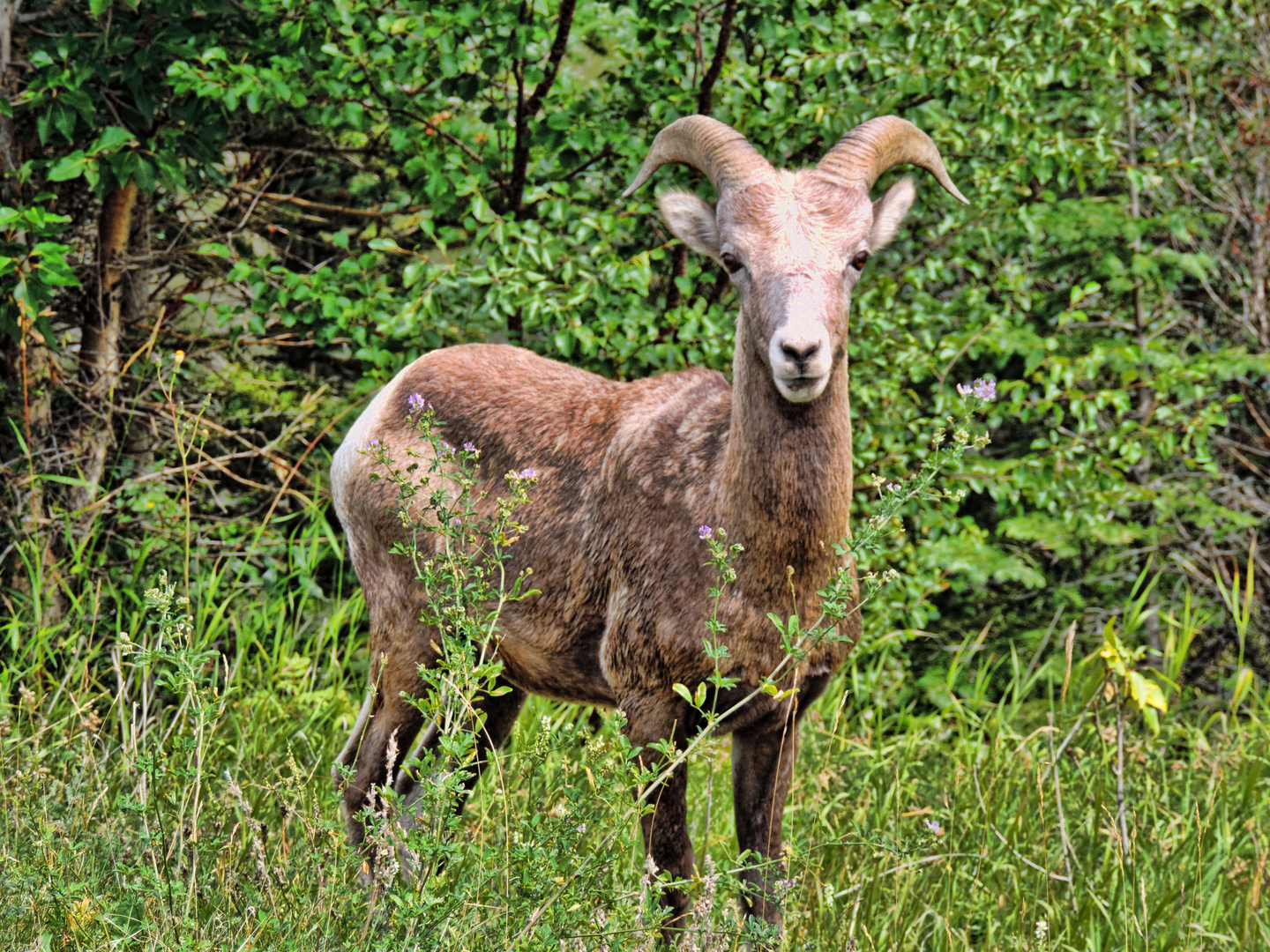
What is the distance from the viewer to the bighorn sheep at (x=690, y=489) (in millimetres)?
3309

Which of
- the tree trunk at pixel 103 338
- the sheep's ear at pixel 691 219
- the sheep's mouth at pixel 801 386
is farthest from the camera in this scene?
the tree trunk at pixel 103 338

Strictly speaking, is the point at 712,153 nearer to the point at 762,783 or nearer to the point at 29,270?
the point at 762,783

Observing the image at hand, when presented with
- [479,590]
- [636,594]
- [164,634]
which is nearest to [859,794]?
[636,594]

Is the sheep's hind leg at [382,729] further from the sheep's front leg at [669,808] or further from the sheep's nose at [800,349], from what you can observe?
the sheep's nose at [800,349]

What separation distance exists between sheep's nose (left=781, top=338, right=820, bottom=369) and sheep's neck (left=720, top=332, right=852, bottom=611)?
324 mm

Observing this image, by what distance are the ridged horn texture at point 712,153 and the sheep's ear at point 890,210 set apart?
48 cm

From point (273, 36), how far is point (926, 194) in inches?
110

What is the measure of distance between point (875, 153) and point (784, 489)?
3.46 feet

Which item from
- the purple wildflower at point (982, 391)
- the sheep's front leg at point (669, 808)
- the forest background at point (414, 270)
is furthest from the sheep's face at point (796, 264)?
the forest background at point (414, 270)

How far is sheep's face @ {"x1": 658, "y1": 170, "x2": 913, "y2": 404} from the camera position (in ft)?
10.0

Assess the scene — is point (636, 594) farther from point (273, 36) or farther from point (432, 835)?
point (273, 36)

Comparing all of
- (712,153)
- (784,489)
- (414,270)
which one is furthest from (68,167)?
(784,489)

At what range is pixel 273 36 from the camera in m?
5.13

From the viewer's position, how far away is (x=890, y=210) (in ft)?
12.8
